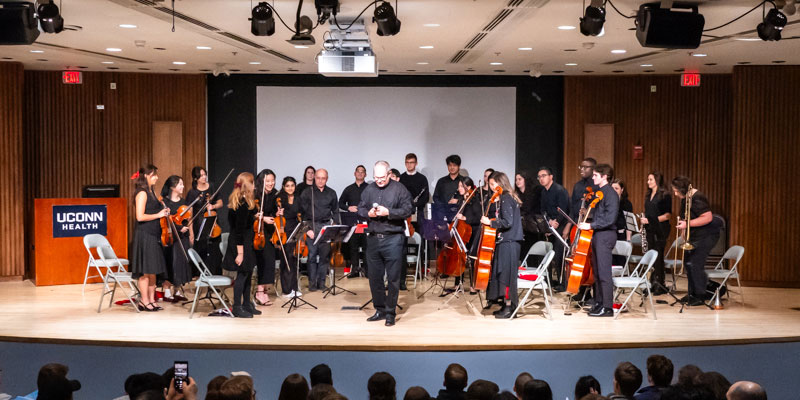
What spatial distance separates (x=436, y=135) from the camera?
12750 millimetres

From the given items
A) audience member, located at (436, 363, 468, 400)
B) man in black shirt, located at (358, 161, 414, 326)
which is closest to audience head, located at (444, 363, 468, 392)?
audience member, located at (436, 363, 468, 400)

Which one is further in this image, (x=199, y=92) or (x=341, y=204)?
(x=199, y=92)

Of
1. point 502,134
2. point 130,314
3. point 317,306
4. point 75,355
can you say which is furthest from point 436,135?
point 75,355

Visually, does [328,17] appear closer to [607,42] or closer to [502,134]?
[607,42]

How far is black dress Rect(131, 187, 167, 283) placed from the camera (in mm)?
8413

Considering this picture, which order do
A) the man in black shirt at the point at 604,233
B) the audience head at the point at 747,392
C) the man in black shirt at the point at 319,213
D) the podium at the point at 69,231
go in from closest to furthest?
1. the audience head at the point at 747,392
2. the man in black shirt at the point at 604,233
3. the man in black shirt at the point at 319,213
4. the podium at the point at 69,231

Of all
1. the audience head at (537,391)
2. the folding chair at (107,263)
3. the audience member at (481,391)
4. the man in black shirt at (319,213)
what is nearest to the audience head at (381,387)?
the audience member at (481,391)

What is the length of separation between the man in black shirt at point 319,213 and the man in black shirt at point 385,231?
65.3 inches

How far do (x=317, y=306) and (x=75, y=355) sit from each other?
9.62 ft

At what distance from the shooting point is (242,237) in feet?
26.3

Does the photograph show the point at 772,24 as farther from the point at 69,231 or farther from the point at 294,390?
the point at 69,231

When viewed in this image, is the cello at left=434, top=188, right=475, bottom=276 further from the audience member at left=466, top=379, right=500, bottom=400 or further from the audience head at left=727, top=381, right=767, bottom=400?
the audience head at left=727, top=381, right=767, bottom=400

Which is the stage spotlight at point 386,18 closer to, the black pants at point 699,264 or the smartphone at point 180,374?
the smartphone at point 180,374

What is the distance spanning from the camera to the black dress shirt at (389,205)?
798cm
